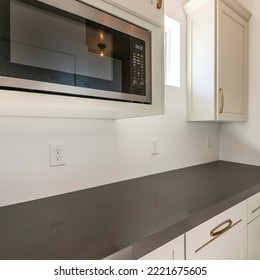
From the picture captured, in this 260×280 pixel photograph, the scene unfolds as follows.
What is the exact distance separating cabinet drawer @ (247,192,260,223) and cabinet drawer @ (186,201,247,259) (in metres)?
0.05

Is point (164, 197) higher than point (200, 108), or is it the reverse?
point (200, 108)

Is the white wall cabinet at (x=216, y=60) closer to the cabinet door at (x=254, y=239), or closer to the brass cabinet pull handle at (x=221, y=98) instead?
the brass cabinet pull handle at (x=221, y=98)

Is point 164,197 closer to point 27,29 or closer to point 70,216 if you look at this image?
point 70,216

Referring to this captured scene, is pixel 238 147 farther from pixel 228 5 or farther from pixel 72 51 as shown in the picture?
pixel 72 51

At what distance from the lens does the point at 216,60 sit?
151 centimetres

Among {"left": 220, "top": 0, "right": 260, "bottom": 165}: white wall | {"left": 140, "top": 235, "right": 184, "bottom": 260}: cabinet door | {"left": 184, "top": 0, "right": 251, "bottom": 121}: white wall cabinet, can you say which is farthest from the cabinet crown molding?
{"left": 140, "top": 235, "right": 184, "bottom": 260}: cabinet door

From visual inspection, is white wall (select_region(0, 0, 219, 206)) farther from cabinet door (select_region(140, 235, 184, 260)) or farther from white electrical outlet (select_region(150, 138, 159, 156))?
cabinet door (select_region(140, 235, 184, 260))

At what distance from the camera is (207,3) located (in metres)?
1.51

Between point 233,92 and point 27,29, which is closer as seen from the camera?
point 27,29
